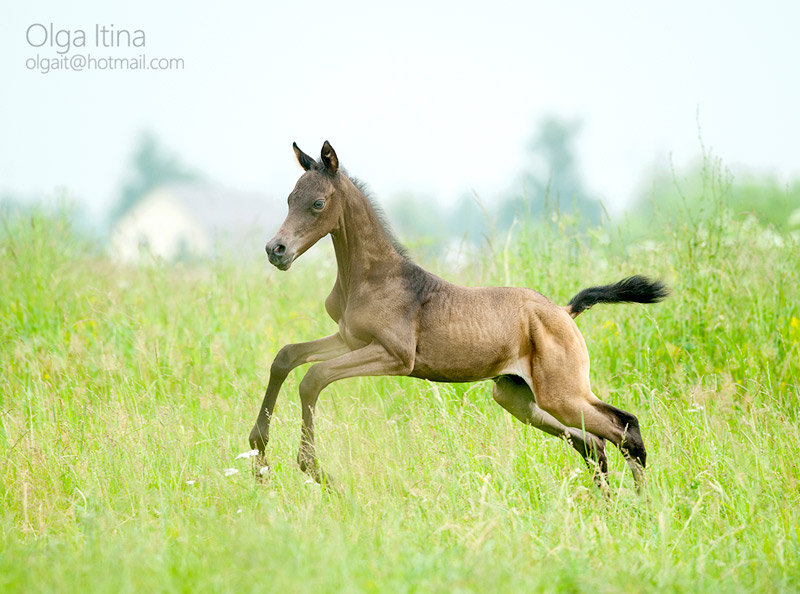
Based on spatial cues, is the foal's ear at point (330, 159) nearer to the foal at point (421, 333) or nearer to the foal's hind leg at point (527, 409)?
the foal at point (421, 333)

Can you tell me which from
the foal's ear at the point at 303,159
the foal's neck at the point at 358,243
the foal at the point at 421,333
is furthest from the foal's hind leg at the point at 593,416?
the foal's ear at the point at 303,159

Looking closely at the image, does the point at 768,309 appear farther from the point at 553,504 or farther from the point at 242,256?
the point at 242,256

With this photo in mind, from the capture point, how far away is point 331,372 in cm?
528

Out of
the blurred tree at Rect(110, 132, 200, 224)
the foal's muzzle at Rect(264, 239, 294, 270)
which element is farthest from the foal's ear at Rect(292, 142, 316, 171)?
the blurred tree at Rect(110, 132, 200, 224)

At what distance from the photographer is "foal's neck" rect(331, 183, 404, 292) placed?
5.64m

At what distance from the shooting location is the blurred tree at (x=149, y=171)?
2243 inches

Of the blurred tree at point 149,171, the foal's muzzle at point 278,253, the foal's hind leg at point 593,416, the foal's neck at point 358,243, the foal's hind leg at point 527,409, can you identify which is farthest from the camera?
the blurred tree at point 149,171

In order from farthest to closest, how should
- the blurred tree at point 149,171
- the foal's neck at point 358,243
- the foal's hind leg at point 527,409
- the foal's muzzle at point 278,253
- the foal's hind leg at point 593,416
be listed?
the blurred tree at point 149,171 < the foal's hind leg at point 527,409 < the foal's hind leg at point 593,416 < the foal's neck at point 358,243 < the foal's muzzle at point 278,253

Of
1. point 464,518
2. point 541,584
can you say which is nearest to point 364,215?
point 464,518

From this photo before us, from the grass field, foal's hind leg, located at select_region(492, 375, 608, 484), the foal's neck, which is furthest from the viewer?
foal's hind leg, located at select_region(492, 375, 608, 484)

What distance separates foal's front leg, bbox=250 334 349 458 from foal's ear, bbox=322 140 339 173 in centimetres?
105

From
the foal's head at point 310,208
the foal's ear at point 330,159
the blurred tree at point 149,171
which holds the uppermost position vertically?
the blurred tree at point 149,171

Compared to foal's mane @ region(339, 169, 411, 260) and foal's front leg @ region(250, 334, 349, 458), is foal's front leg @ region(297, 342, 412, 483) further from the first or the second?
foal's mane @ region(339, 169, 411, 260)

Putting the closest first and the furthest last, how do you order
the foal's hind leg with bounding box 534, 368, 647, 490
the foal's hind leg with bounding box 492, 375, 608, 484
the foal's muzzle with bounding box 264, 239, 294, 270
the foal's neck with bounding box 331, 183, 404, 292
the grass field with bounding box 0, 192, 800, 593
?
1. the grass field with bounding box 0, 192, 800, 593
2. the foal's muzzle with bounding box 264, 239, 294, 270
3. the foal's neck with bounding box 331, 183, 404, 292
4. the foal's hind leg with bounding box 534, 368, 647, 490
5. the foal's hind leg with bounding box 492, 375, 608, 484
